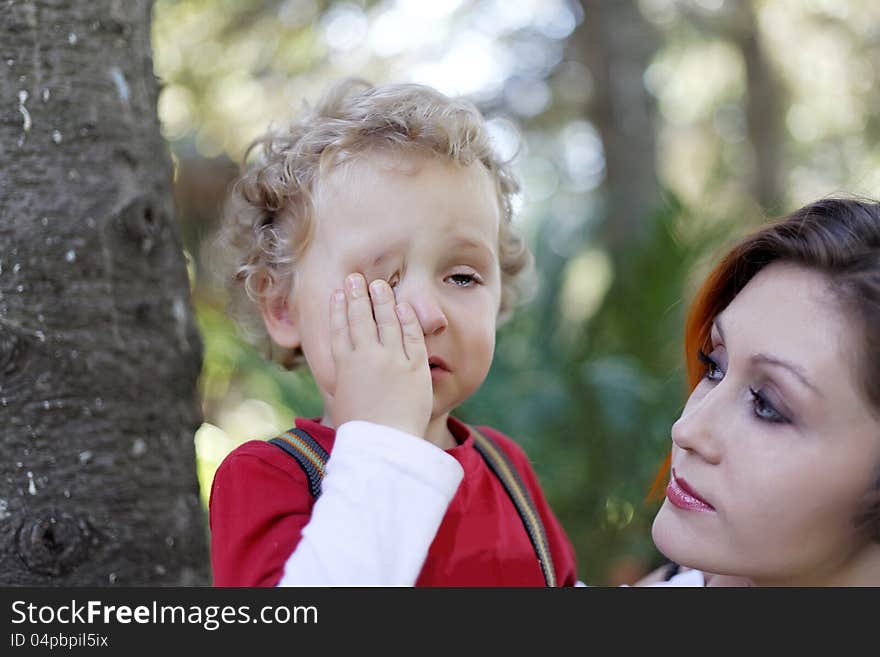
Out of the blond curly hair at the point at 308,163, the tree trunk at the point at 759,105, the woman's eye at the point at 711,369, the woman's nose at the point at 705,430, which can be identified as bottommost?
the woman's nose at the point at 705,430

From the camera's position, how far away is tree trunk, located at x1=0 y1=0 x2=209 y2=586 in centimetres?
163

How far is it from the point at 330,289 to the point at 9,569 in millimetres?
758

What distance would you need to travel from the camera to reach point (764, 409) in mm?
1405

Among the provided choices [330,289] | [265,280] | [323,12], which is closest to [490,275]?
[330,289]

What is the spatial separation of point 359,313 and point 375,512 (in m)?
0.38

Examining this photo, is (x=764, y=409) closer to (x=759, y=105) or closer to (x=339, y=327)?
(x=339, y=327)

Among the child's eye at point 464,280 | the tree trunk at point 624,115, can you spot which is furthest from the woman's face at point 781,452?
the tree trunk at point 624,115

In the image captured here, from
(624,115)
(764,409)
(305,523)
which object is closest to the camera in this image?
(764,409)

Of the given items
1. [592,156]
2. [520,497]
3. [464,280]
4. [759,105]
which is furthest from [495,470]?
[592,156]

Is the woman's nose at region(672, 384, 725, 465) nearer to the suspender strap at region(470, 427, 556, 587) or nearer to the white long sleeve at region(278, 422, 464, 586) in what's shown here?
the white long sleeve at region(278, 422, 464, 586)

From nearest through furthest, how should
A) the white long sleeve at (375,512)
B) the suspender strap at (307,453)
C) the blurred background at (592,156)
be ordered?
the white long sleeve at (375,512) → the suspender strap at (307,453) → the blurred background at (592,156)

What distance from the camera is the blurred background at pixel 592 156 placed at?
→ 3859 mm

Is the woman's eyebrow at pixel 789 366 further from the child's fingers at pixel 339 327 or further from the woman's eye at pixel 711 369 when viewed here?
the child's fingers at pixel 339 327

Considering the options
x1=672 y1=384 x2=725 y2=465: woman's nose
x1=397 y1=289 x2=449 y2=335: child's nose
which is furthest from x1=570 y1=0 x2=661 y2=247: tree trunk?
x1=672 y1=384 x2=725 y2=465: woman's nose
